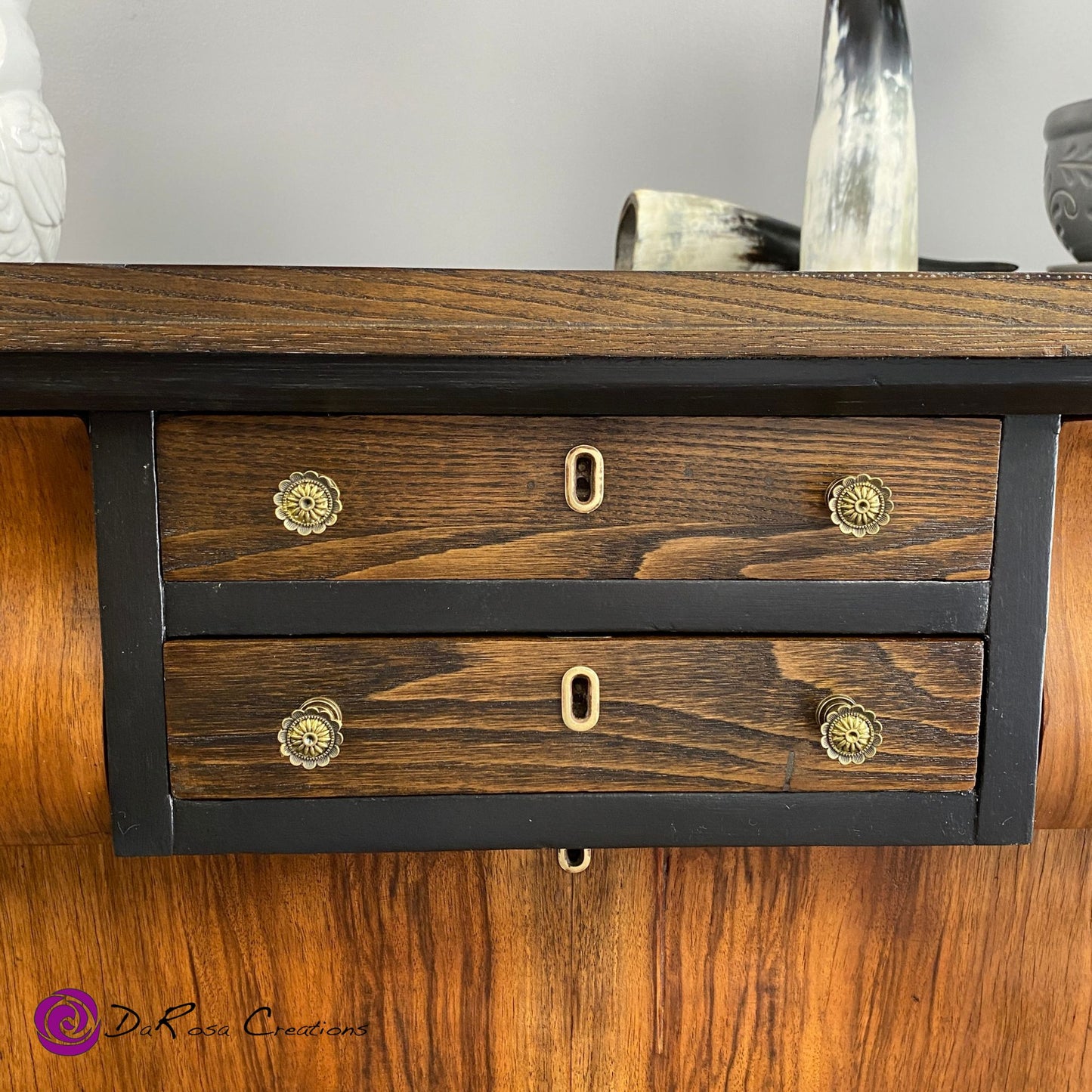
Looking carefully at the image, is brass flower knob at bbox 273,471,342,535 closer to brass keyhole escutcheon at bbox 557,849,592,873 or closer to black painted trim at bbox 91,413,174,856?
black painted trim at bbox 91,413,174,856

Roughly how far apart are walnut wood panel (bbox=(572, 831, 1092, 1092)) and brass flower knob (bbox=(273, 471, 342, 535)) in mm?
291

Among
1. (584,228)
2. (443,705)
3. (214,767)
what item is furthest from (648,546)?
(584,228)

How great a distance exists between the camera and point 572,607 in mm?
396

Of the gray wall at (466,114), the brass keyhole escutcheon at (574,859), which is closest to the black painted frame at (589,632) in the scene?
the brass keyhole escutcheon at (574,859)

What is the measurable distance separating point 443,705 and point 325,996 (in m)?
0.26

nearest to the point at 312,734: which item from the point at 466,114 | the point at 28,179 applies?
the point at 28,179

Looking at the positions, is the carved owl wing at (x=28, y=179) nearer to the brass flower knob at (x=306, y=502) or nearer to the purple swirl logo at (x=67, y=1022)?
the brass flower knob at (x=306, y=502)

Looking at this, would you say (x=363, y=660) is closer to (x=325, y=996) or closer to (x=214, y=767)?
(x=214, y=767)

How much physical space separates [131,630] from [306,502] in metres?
0.10

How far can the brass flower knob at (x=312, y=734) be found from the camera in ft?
1.29

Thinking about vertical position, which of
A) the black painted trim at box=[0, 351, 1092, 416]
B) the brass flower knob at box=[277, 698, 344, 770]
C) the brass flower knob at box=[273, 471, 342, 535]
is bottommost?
the brass flower knob at box=[277, 698, 344, 770]

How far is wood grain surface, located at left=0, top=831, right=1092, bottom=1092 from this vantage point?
526 mm

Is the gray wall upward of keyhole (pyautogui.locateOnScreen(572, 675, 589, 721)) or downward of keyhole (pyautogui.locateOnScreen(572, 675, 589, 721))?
upward

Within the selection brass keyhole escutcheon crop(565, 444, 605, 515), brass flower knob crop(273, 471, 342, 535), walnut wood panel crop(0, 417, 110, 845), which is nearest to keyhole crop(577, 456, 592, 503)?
brass keyhole escutcheon crop(565, 444, 605, 515)
